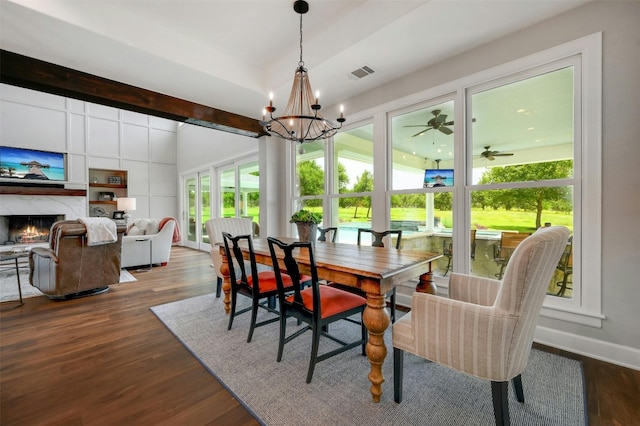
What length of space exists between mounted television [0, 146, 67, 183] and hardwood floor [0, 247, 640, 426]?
5.45 m

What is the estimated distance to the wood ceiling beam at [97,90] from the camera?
2.73 metres

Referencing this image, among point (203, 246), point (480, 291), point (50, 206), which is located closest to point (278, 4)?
point (480, 291)

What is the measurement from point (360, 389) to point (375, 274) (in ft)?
2.53

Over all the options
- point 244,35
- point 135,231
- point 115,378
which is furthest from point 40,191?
point 115,378

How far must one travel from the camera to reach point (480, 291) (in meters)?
1.83

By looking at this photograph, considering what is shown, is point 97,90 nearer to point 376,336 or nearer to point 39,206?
point 376,336

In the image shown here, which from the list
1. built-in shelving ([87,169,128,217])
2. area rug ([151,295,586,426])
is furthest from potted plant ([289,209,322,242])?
built-in shelving ([87,169,128,217])

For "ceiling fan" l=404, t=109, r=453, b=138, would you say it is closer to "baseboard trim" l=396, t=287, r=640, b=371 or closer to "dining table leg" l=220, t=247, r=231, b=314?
"baseboard trim" l=396, t=287, r=640, b=371

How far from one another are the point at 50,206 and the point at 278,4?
25.7ft

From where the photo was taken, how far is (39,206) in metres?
6.74

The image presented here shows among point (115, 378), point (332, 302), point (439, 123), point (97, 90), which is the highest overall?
point (97, 90)

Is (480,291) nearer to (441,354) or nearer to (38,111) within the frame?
(441,354)

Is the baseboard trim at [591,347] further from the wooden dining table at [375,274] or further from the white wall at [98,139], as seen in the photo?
the white wall at [98,139]

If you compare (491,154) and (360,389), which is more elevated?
(491,154)
